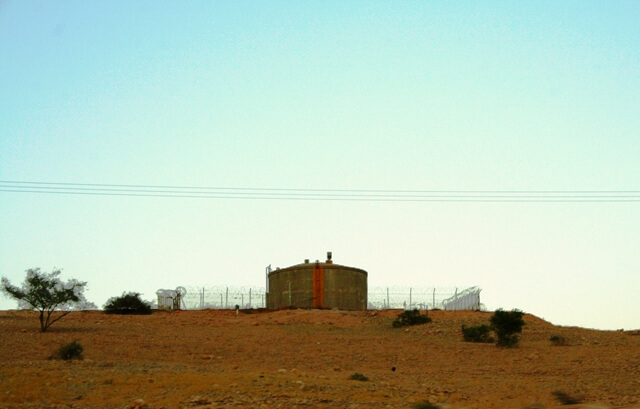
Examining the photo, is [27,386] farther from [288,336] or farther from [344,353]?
→ [288,336]

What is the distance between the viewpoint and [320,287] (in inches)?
1943

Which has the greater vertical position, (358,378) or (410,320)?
(410,320)

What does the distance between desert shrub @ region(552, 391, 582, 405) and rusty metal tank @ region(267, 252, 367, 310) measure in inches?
1251

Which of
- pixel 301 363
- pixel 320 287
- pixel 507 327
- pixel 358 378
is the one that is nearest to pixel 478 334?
pixel 507 327

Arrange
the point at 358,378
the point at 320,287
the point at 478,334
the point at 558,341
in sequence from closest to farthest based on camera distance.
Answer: the point at 358,378
the point at 558,341
the point at 478,334
the point at 320,287

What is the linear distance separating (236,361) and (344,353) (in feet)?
14.6

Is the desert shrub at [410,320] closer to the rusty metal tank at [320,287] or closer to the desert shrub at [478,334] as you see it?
the desert shrub at [478,334]

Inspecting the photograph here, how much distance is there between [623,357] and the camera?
2639 cm

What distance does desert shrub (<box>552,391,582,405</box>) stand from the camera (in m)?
16.4

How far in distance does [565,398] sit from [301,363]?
1098 cm

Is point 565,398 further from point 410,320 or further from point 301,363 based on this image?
point 410,320

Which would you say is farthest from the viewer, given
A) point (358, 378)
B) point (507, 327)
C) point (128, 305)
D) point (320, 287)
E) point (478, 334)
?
point (320, 287)

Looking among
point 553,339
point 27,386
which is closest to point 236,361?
point 27,386

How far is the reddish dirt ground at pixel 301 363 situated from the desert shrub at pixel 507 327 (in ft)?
2.25
